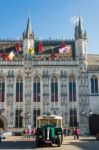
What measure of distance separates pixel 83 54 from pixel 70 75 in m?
4.03

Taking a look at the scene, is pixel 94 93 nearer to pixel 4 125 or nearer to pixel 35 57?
pixel 35 57

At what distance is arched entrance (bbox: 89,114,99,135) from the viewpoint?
1905 inches

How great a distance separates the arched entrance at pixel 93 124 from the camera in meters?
48.4

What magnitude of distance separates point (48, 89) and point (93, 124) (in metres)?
8.62

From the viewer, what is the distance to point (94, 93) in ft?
161

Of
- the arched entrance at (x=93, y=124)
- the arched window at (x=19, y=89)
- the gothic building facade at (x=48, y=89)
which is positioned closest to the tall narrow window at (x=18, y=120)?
the gothic building facade at (x=48, y=89)

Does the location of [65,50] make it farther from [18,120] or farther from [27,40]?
[18,120]

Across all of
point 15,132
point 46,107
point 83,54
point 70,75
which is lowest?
point 15,132

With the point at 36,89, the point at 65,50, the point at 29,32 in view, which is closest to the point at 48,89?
the point at 36,89

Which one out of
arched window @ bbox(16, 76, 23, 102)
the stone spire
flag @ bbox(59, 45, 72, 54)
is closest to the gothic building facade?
arched window @ bbox(16, 76, 23, 102)

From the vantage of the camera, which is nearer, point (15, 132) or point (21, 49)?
point (15, 132)

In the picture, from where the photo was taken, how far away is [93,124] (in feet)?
160

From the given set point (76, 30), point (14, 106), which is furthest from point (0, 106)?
point (76, 30)

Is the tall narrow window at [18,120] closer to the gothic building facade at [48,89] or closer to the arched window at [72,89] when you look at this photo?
the gothic building facade at [48,89]
